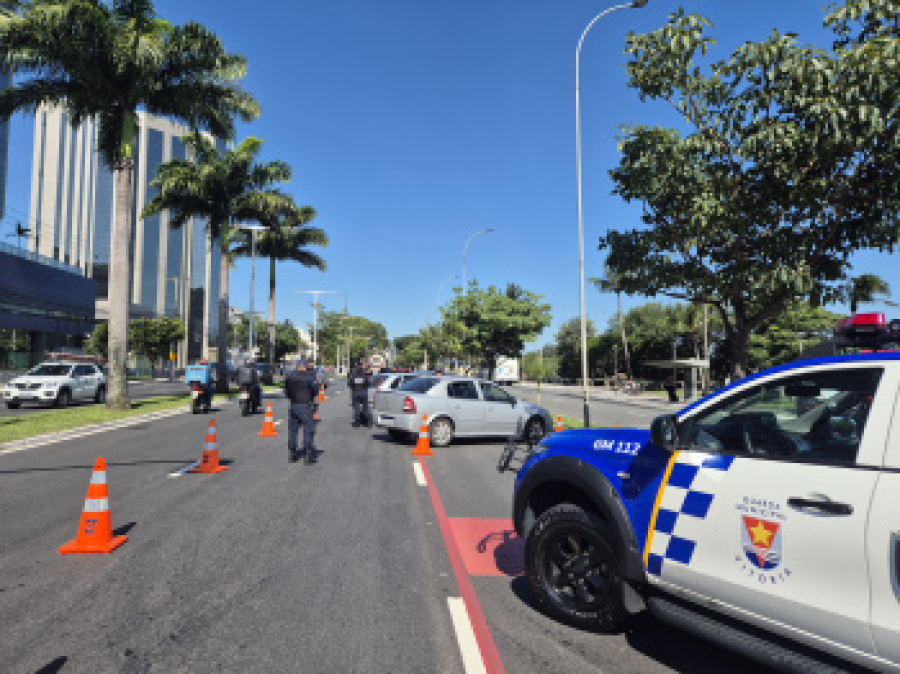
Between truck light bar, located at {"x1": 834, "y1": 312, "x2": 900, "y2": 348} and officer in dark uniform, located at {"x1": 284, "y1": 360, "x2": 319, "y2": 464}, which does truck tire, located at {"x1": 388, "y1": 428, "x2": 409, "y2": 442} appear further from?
truck light bar, located at {"x1": 834, "y1": 312, "x2": 900, "y2": 348}

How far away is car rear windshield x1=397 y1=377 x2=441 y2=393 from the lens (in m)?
13.3

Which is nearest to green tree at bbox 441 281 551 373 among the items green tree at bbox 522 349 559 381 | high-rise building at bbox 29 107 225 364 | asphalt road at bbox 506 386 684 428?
asphalt road at bbox 506 386 684 428

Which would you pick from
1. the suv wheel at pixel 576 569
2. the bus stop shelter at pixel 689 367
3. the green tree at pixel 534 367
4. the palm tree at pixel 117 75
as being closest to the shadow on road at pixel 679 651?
the suv wheel at pixel 576 569

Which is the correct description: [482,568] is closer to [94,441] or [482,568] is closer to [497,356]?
[94,441]

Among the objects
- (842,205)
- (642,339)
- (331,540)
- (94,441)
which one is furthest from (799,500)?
(642,339)

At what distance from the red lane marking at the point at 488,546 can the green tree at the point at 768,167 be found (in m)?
4.92

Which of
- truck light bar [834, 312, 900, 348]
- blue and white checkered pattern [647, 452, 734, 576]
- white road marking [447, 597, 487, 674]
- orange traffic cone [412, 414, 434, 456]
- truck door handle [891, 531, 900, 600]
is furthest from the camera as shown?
orange traffic cone [412, 414, 434, 456]

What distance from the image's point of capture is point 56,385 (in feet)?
67.2

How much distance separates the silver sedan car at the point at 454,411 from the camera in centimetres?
1309

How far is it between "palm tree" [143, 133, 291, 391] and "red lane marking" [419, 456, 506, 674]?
81.0ft

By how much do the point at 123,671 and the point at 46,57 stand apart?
1980 cm

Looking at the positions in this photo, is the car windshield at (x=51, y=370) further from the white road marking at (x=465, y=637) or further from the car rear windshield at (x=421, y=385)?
the white road marking at (x=465, y=637)

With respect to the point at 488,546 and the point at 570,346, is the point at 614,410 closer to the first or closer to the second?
the point at 488,546

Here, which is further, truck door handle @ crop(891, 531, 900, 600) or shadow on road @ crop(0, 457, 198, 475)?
shadow on road @ crop(0, 457, 198, 475)
